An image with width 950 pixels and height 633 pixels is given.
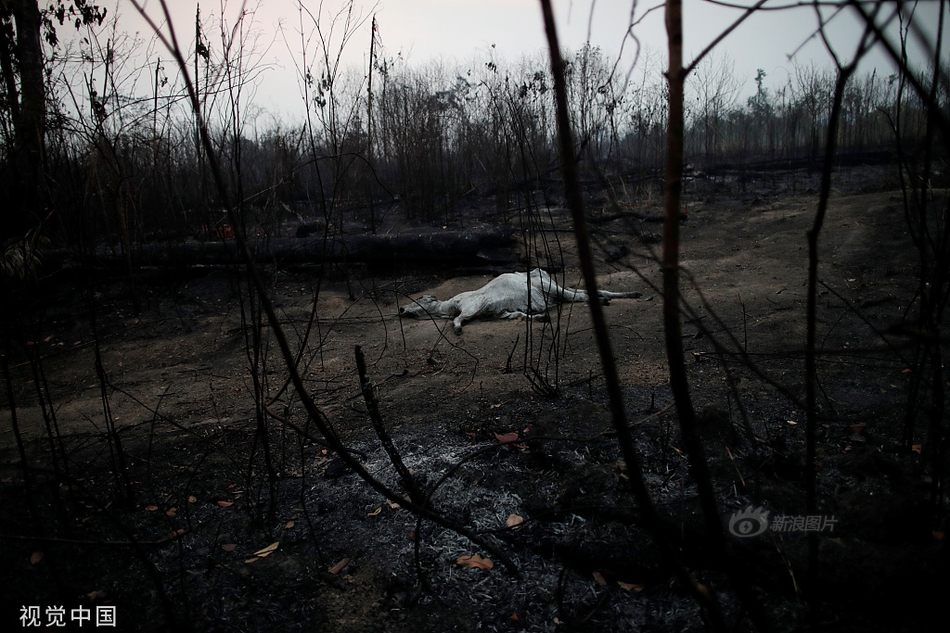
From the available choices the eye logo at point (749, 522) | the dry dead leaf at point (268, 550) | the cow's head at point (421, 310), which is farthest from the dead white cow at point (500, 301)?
the eye logo at point (749, 522)

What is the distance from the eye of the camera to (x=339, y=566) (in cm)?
189

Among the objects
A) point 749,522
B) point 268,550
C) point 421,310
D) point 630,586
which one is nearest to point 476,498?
point 630,586

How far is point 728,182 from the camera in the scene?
13734 millimetres

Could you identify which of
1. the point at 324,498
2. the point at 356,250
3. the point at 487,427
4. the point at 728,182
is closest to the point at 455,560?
the point at 324,498

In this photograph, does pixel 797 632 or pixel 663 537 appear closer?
pixel 663 537

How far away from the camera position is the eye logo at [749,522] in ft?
5.37

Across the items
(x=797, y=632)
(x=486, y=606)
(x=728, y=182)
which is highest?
(x=728, y=182)

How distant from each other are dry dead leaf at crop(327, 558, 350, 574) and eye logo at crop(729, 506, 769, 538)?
1.34m

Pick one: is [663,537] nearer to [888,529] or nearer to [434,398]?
[888,529]

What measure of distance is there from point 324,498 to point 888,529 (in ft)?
6.75

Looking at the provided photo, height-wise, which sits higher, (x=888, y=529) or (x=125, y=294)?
(x=125, y=294)

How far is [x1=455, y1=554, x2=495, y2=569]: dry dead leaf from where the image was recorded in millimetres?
1870

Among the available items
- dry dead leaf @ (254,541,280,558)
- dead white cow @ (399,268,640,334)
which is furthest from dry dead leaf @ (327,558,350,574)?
dead white cow @ (399,268,640,334)

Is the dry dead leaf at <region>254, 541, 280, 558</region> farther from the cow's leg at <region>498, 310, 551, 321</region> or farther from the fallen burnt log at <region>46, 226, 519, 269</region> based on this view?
the fallen burnt log at <region>46, 226, 519, 269</region>
